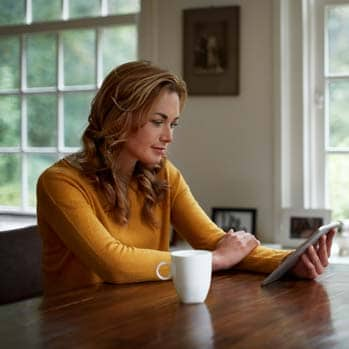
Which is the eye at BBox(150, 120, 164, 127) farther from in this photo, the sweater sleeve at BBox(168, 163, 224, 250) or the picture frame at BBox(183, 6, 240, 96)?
the picture frame at BBox(183, 6, 240, 96)

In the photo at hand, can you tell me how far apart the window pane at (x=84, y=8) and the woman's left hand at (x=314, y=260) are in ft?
7.56

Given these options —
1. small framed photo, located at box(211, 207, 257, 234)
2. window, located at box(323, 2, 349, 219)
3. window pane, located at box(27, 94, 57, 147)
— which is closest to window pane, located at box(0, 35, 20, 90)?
window pane, located at box(27, 94, 57, 147)

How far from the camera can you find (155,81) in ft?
6.60

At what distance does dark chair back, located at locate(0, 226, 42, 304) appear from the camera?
200 centimetres

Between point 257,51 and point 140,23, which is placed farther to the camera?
point 140,23

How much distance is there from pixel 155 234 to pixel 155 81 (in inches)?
16.8

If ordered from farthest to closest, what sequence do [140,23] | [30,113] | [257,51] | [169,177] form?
[30,113]
[140,23]
[257,51]
[169,177]

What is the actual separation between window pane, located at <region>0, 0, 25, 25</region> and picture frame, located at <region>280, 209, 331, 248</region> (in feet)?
5.99

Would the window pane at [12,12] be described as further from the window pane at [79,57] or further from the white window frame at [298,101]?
the white window frame at [298,101]

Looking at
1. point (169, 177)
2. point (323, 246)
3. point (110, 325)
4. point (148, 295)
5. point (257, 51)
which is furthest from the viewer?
point (257, 51)

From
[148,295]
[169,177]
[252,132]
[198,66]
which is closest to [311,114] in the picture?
[252,132]

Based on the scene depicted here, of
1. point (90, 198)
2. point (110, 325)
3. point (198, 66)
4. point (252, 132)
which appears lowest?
point (110, 325)

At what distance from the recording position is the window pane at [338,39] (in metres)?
3.27

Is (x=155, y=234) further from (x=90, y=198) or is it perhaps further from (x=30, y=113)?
(x=30, y=113)
